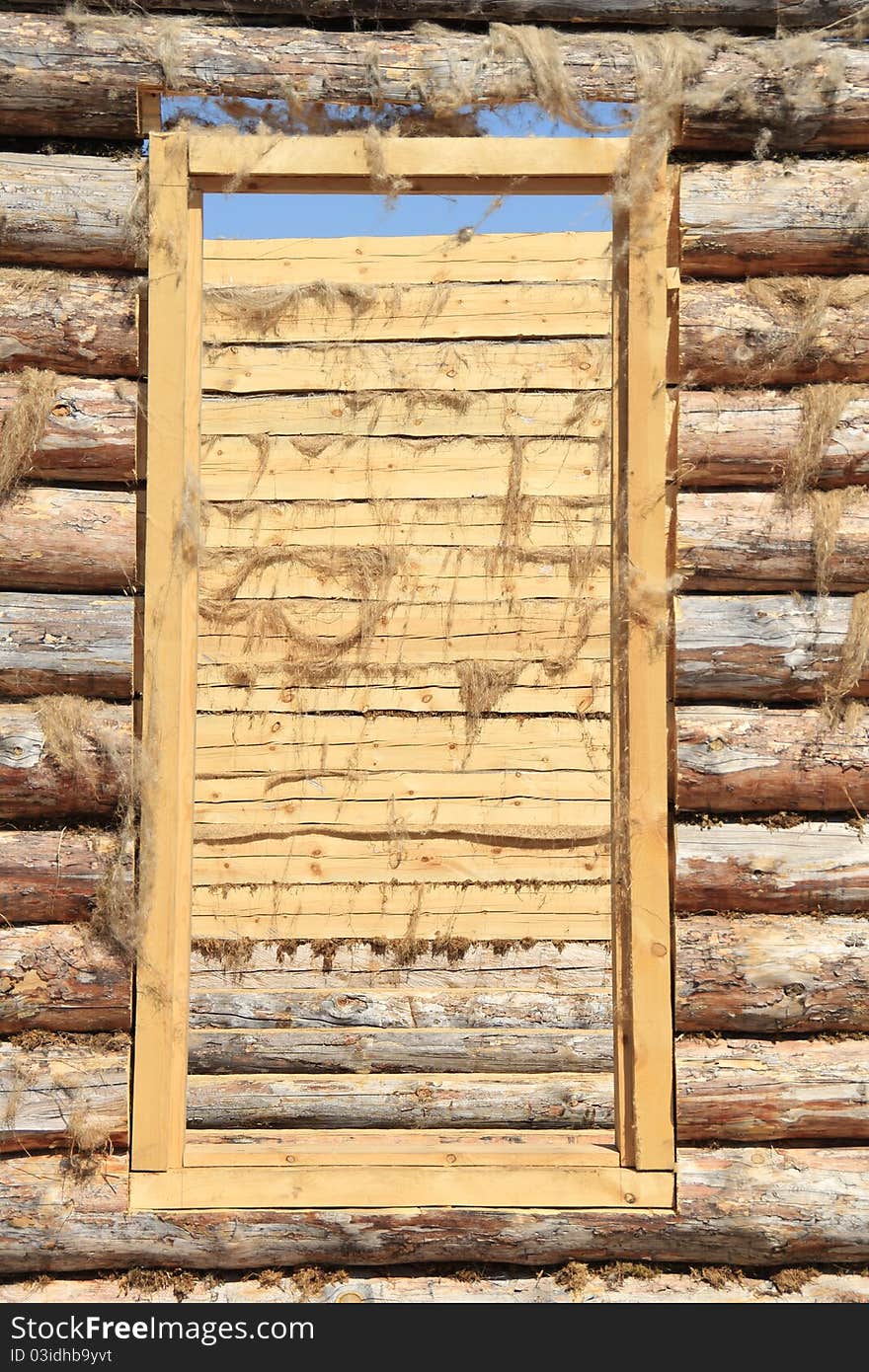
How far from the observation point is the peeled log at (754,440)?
107 inches

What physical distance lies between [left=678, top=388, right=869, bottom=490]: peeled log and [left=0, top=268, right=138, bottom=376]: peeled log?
1408 mm

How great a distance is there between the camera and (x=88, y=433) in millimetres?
2732

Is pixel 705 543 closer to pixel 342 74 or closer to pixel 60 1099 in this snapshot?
pixel 342 74

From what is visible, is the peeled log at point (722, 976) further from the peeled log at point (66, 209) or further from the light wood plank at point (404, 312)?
the light wood plank at point (404, 312)

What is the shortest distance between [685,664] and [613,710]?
0.23m

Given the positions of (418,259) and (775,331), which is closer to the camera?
(775,331)

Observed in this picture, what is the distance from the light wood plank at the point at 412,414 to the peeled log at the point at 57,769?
175 centimetres

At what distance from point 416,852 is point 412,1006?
1.80 ft

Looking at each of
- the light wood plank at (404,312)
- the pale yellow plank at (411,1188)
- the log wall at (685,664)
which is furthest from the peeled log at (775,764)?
the light wood plank at (404,312)

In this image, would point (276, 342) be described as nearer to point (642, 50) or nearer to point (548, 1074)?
point (642, 50)

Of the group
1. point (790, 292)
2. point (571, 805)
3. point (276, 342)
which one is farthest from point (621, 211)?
point (571, 805)

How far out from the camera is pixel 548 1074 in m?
3.91

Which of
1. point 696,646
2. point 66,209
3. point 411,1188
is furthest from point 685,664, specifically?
point 66,209

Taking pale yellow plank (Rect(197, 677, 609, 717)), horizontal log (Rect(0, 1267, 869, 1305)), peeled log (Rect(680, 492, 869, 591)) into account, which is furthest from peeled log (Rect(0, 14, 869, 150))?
horizontal log (Rect(0, 1267, 869, 1305))
